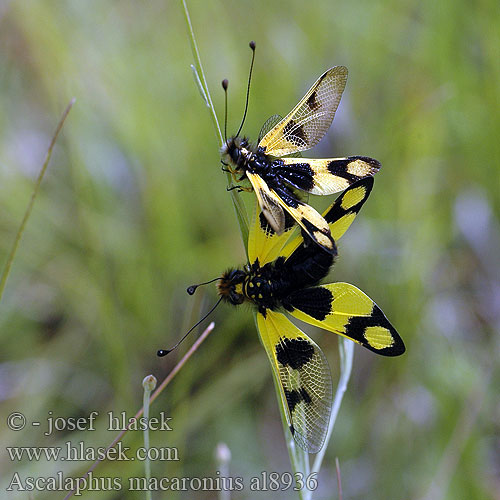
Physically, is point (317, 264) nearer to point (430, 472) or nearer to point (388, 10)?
point (430, 472)

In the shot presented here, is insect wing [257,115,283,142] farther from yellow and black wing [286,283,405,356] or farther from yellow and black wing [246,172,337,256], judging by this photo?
yellow and black wing [286,283,405,356]

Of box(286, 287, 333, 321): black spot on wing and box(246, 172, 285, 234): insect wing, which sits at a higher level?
box(246, 172, 285, 234): insect wing

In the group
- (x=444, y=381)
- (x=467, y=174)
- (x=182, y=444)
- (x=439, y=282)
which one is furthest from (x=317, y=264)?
(x=467, y=174)

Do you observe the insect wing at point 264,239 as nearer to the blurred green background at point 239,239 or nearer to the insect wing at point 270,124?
the insect wing at point 270,124

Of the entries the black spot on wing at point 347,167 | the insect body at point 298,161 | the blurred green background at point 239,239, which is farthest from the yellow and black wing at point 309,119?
the blurred green background at point 239,239

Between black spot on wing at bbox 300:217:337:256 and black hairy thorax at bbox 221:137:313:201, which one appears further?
black hairy thorax at bbox 221:137:313:201

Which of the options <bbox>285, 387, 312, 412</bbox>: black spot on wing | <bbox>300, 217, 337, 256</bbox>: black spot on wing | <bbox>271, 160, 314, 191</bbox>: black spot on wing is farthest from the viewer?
<bbox>271, 160, 314, 191</bbox>: black spot on wing

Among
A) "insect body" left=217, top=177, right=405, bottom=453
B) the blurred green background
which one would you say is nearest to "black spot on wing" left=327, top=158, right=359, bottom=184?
"insect body" left=217, top=177, right=405, bottom=453
